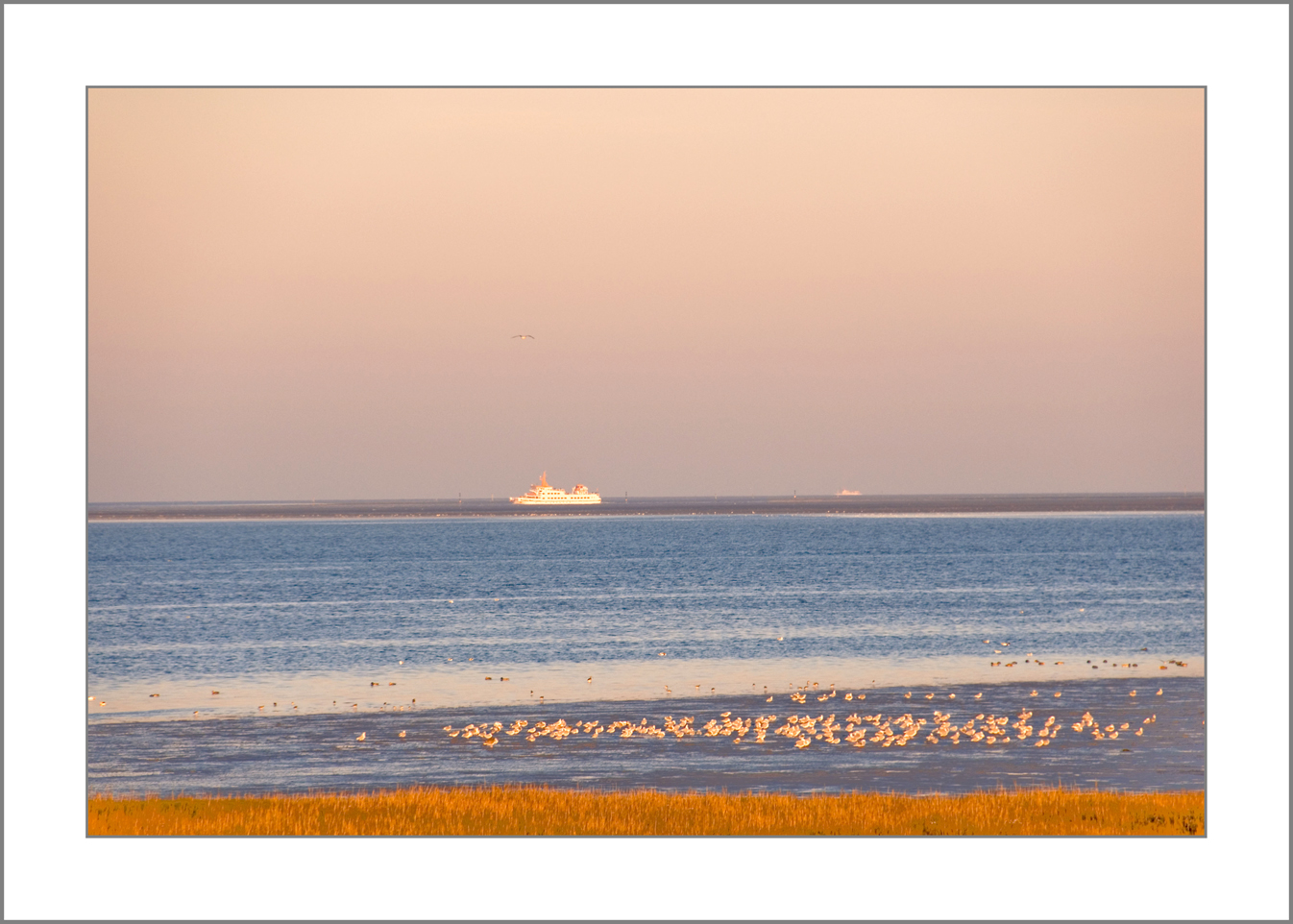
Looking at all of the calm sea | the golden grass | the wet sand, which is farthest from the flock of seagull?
the golden grass

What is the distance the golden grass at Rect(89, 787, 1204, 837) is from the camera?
18672 mm

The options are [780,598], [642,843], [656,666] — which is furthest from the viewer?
[780,598]

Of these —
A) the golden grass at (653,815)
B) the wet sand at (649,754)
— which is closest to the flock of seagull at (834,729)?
the wet sand at (649,754)

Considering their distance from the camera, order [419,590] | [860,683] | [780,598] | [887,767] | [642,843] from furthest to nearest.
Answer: [419,590]
[780,598]
[860,683]
[887,767]
[642,843]

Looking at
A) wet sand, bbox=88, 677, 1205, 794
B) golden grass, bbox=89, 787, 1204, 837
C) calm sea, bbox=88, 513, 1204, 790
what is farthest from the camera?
calm sea, bbox=88, 513, 1204, 790

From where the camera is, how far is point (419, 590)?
87062 mm

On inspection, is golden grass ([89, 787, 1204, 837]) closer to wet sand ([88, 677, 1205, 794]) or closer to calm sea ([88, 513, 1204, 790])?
wet sand ([88, 677, 1205, 794])

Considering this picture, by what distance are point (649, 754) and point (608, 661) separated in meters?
18.7

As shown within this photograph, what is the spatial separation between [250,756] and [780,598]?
50.3 metres

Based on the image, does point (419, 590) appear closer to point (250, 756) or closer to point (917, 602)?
point (917, 602)

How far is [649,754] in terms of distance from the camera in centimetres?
2723

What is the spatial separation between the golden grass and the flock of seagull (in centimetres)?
621
